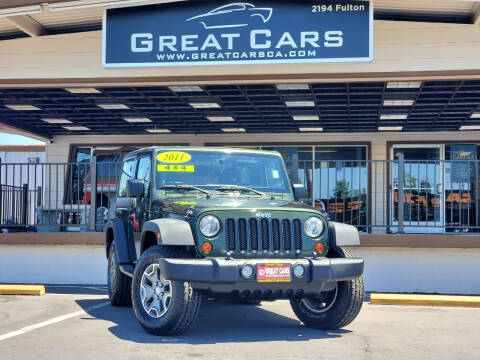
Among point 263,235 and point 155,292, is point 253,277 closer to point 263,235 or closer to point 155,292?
point 263,235

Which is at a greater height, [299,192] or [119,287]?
[299,192]

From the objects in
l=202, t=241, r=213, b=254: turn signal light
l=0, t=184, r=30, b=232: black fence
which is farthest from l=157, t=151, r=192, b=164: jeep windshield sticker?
l=0, t=184, r=30, b=232: black fence

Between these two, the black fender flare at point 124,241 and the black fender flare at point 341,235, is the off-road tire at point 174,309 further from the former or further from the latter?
the black fender flare at point 124,241

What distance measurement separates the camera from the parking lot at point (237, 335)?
18.7 feet

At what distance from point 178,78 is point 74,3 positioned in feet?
7.47

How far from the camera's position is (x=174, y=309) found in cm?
609

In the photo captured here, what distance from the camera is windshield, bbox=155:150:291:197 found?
7.56 meters

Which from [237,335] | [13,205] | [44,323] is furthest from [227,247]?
[13,205]

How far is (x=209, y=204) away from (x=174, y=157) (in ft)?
4.27

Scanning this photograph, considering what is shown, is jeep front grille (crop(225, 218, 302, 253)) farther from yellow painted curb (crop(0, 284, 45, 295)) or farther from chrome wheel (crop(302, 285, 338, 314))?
yellow painted curb (crop(0, 284, 45, 295))


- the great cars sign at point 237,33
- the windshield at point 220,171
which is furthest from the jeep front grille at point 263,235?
the great cars sign at point 237,33

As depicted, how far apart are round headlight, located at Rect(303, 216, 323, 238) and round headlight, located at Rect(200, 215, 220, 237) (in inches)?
35.3

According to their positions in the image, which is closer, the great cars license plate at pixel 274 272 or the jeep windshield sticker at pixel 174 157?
the great cars license plate at pixel 274 272

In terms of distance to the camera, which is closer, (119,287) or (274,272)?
(274,272)
